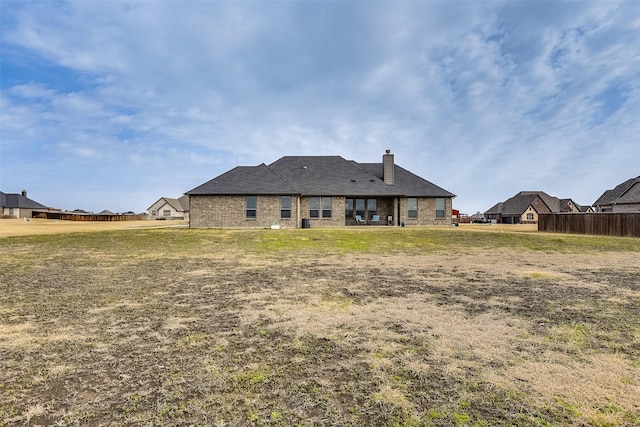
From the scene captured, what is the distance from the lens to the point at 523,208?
219 ft

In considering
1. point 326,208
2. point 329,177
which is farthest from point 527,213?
point 326,208

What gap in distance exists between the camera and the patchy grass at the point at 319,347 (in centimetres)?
306

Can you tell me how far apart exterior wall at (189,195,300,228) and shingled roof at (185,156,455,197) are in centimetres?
62

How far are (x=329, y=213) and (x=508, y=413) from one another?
26.9 meters

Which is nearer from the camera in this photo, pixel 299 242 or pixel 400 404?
pixel 400 404

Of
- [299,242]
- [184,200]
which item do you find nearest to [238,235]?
[299,242]

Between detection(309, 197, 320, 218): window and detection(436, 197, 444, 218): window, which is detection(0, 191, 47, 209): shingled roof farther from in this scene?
detection(436, 197, 444, 218): window

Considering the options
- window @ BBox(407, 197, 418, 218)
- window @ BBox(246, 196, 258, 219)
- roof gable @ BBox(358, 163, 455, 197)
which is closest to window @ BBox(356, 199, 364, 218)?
roof gable @ BBox(358, 163, 455, 197)

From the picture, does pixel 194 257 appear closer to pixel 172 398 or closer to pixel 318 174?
pixel 172 398

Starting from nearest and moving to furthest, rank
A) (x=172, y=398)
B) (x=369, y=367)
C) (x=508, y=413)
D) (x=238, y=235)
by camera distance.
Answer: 1. (x=508, y=413)
2. (x=172, y=398)
3. (x=369, y=367)
4. (x=238, y=235)

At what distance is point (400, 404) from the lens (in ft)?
10.2

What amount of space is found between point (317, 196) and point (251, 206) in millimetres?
5709

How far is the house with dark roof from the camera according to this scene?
27.6 metres

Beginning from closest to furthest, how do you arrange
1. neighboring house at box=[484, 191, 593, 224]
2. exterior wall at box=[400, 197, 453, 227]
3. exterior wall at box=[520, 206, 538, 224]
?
1. exterior wall at box=[400, 197, 453, 227]
2. exterior wall at box=[520, 206, 538, 224]
3. neighboring house at box=[484, 191, 593, 224]
